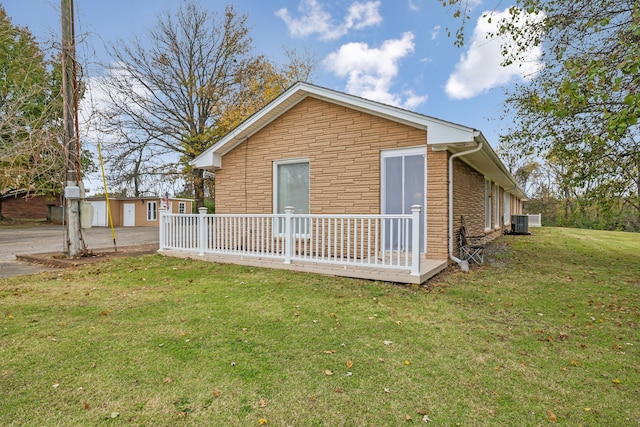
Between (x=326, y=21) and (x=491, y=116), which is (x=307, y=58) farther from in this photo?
(x=491, y=116)

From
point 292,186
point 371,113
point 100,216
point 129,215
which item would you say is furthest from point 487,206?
point 100,216

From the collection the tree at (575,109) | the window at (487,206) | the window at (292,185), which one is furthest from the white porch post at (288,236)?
the window at (487,206)

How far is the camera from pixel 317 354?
305 centimetres

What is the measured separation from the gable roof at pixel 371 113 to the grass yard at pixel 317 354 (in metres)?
2.87

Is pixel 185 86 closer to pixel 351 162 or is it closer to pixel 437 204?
pixel 351 162

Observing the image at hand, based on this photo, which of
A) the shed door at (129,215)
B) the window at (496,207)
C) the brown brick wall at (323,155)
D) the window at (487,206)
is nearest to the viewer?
the brown brick wall at (323,155)

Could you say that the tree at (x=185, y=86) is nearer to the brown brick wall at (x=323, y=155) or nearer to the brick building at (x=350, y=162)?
the brown brick wall at (x=323, y=155)

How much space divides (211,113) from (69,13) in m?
9.55

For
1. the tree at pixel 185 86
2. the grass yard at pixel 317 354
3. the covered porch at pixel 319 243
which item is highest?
the tree at pixel 185 86

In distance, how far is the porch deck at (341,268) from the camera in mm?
5522

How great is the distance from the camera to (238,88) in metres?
18.0

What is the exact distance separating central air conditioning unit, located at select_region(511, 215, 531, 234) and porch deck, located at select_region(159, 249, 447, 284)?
13759mm

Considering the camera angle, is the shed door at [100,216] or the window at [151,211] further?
the shed door at [100,216]

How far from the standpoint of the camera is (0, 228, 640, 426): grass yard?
223 cm
